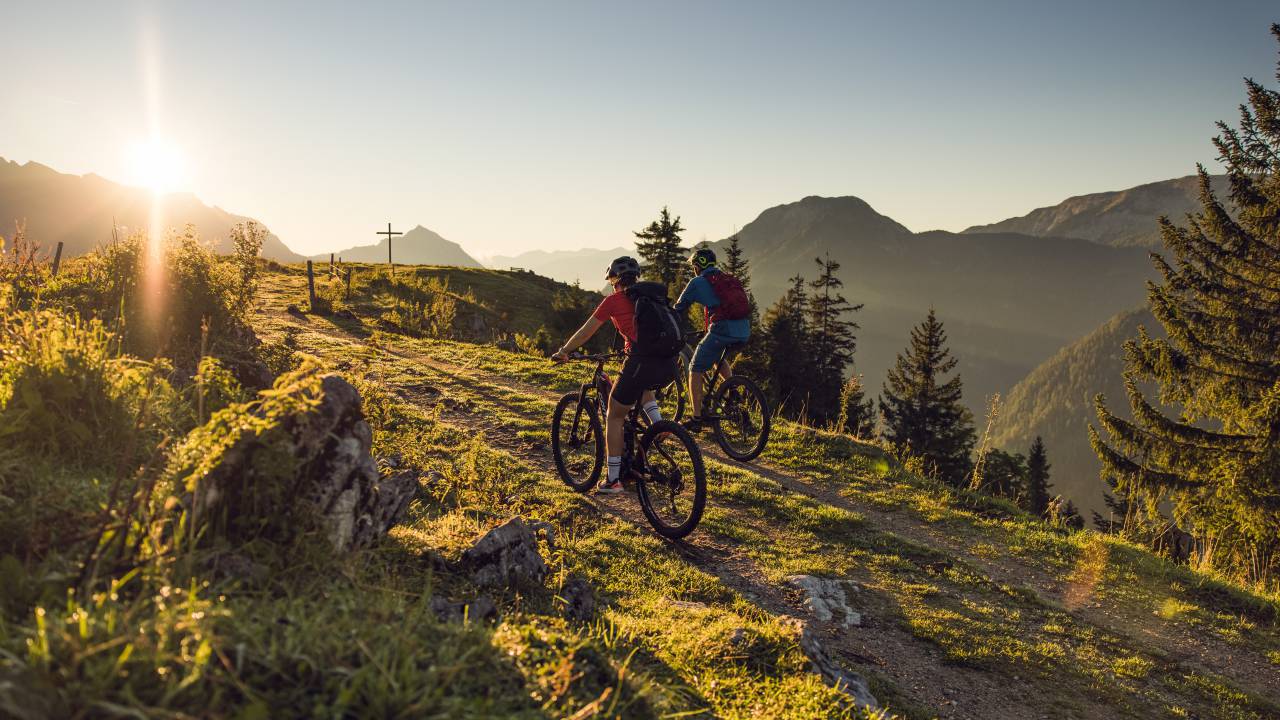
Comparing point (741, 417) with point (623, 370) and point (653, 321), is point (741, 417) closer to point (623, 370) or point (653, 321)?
point (623, 370)

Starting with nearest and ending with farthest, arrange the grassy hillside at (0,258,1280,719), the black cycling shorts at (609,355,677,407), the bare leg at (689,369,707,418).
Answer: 1. the grassy hillside at (0,258,1280,719)
2. the black cycling shorts at (609,355,677,407)
3. the bare leg at (689,369,707,418)

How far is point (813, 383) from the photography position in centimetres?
5184

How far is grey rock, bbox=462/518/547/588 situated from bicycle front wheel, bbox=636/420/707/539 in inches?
90.2

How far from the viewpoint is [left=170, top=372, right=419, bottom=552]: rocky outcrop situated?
9.52 feet

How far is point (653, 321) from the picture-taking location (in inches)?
251

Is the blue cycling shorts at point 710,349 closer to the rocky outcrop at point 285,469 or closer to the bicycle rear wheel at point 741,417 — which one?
the bicycle rear wheel at point 741,417

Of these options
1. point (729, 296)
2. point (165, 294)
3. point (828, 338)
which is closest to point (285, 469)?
point (165, 294)

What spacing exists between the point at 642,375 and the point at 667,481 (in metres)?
1.25

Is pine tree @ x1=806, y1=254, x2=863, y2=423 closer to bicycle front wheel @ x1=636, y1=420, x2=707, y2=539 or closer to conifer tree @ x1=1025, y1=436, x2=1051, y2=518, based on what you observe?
conifer tree @ x1=1025, y1=436, x2=1051, y2=518

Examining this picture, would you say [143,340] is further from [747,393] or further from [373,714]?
[747,393]

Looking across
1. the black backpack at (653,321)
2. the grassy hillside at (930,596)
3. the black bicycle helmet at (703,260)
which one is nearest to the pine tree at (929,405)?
the grassy hillside at (930,596)

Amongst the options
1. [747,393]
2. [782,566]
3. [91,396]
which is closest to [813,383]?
[747,393]

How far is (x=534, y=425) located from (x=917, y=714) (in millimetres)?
7920

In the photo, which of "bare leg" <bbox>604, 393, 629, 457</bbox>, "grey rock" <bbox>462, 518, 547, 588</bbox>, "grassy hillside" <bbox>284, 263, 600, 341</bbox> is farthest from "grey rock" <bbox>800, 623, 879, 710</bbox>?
"grassy hillside" <bbox>284, 263, 600, 341</bbox>
